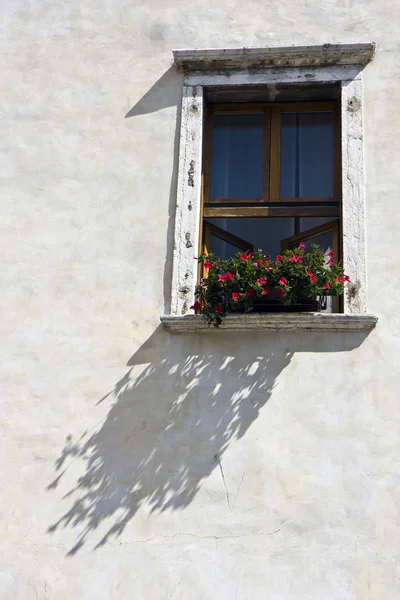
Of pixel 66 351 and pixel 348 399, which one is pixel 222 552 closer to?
pixel 348 399

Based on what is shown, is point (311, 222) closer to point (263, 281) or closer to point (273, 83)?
point (263, 281)

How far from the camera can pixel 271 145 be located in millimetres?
6551

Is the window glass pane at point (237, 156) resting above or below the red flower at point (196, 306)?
above

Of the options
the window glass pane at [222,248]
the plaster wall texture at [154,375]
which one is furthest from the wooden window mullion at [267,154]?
the plaster wall texture at [154,375]

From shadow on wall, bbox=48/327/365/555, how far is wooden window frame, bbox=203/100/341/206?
1.03m

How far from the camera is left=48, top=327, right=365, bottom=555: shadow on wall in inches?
219

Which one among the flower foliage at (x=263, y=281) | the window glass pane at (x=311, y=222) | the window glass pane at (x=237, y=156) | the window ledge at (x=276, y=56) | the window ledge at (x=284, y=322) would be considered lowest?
the window ledge at (x=284, y=322)

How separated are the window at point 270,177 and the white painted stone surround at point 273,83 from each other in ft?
0.68

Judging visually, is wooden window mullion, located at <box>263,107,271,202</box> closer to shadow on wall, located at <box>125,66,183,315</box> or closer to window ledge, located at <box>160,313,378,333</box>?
shadow on wall, located at <box>125,66,183,315</box>

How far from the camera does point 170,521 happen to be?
5.47 m

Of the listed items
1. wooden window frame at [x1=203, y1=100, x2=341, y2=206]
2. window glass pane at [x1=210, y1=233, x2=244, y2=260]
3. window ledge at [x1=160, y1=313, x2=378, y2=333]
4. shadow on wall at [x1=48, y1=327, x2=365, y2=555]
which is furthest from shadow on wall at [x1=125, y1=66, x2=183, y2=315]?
shadow on wall at [x1=48, y1=327, x2=365, y2=555]

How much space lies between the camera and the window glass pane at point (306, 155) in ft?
21.0

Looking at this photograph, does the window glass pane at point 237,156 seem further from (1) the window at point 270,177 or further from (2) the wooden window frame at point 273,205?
(2) the wooden window frame at point 273,205

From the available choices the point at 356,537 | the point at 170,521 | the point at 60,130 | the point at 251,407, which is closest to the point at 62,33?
the point at 60,130
